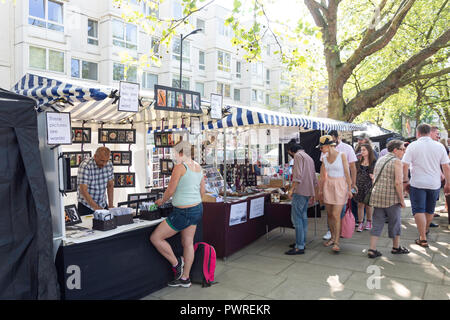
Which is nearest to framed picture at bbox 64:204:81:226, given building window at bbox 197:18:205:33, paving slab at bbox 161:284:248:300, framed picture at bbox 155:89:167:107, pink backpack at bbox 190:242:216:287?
paving slab at bbox 161:284:248:300

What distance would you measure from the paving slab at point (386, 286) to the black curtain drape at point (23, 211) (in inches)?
121

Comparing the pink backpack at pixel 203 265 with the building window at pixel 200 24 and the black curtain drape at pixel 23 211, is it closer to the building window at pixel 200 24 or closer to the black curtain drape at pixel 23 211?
the black curtain drape at pixel 23 211

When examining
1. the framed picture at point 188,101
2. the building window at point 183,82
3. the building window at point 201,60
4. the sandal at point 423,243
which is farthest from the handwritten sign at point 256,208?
the building window at point 201,60

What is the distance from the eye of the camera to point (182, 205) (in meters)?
3.60

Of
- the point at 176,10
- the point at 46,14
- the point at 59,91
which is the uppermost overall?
the point at 176,10

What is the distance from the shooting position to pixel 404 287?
3727 mm

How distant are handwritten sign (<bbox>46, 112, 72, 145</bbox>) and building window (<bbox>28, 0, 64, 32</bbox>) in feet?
54.6

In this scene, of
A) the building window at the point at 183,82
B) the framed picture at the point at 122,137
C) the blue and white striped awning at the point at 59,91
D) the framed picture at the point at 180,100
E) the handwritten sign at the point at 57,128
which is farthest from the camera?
the building window at the point at 183,82

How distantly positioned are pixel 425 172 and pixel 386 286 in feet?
7.07

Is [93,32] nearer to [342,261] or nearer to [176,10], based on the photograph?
[176,10]

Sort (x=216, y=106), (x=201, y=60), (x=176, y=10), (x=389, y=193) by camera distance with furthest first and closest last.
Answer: (x=201, y=60) < (x=176, y=10) < (x=216, y=106) < (x=389, y=193)

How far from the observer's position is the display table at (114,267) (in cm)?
298

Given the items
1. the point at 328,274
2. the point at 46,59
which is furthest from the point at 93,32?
the point at 328,274
